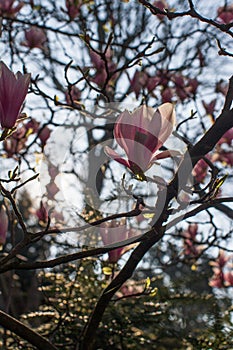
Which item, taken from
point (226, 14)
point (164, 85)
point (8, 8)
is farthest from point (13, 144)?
point (226, 14)

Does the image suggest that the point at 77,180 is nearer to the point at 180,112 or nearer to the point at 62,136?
the point at 62,136

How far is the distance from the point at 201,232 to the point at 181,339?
0.63 metres

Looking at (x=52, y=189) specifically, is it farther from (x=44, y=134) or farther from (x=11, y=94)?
(x=11, y=94)

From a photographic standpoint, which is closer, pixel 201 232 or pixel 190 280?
pixel 190 280

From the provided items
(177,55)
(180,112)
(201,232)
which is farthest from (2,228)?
(177,55)

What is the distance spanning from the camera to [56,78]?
3.30 m

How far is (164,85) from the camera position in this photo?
2.16 m

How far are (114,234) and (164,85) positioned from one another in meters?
1.13

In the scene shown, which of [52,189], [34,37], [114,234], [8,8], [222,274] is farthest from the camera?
[34,37]

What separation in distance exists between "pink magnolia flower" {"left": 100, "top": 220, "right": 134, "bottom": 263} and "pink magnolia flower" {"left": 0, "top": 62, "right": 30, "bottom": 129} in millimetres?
368

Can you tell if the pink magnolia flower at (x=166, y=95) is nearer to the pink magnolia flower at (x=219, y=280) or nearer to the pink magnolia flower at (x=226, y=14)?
the pink magnolia flower at (x=226, y=14)

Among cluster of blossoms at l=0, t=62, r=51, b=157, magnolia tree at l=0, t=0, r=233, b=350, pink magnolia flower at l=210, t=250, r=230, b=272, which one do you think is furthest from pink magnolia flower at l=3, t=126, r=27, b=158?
cluster of blossoms at l=0, t=62, r=51, b=157

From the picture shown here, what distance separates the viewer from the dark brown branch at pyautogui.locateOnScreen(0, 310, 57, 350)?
35.5 inches

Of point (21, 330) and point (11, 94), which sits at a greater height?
point (11, 94)
